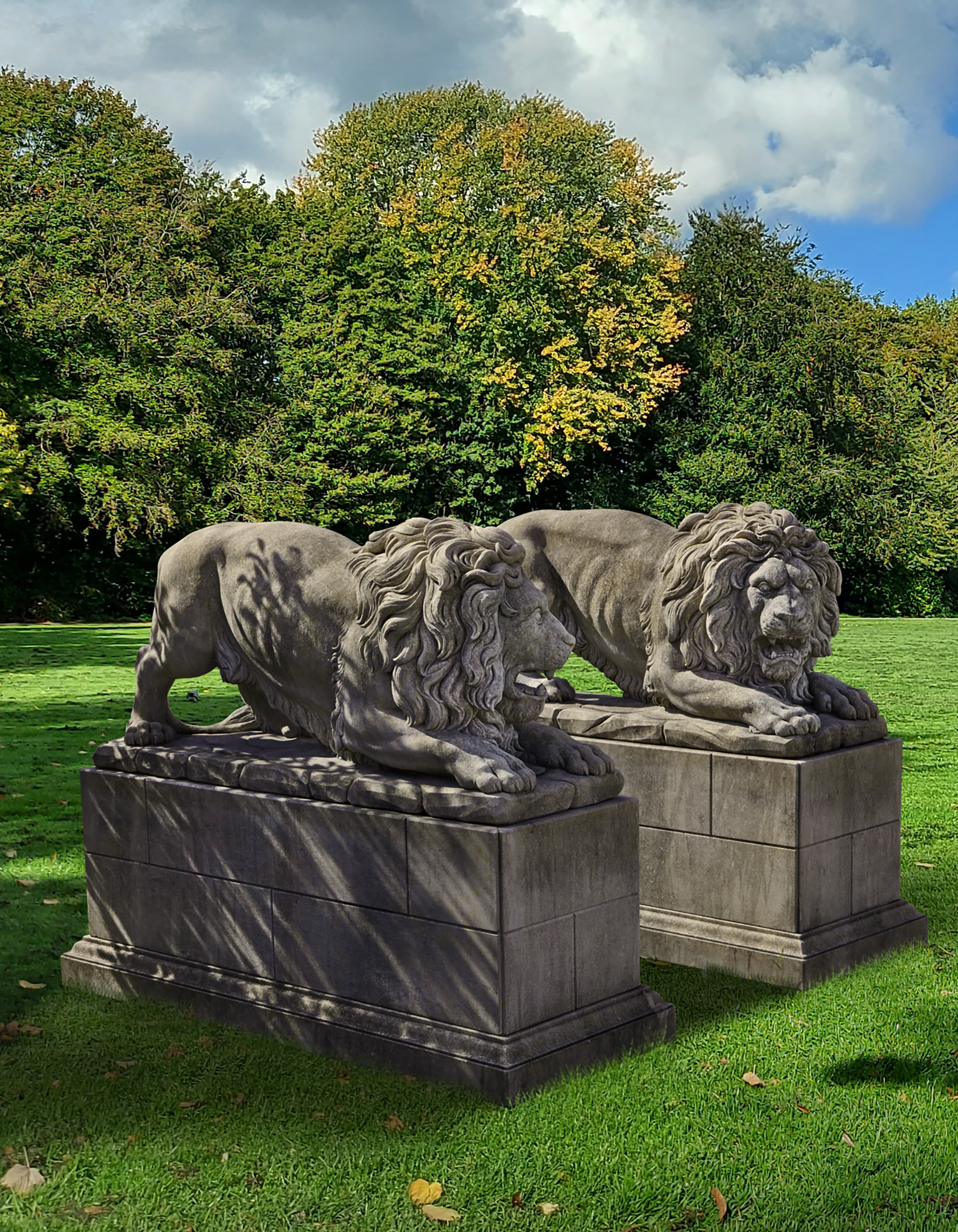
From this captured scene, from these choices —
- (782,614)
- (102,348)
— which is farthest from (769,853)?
(102,348)

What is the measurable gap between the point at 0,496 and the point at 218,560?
2097 centimetres

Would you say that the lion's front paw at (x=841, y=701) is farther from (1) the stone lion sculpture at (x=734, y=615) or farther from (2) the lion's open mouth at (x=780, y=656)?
(2) the lion's open mouth at (x=780, y=656)

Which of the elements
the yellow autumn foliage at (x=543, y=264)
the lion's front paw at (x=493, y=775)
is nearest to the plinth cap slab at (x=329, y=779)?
the lion's front paw at (x=493, y=775)

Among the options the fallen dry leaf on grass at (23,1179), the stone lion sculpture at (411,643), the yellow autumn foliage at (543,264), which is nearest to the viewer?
the fallen dry leaf on grass at (23,1179)

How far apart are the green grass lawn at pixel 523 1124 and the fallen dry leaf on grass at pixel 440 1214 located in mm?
34

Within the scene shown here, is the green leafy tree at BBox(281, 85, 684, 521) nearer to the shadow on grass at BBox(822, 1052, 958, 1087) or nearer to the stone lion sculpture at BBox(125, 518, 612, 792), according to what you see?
the stone lion sculpture at BBox(125, 518, 612, 792)

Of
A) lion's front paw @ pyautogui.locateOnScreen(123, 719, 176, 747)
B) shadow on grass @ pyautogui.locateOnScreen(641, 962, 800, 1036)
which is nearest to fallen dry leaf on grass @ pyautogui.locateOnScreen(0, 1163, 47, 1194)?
lion's front paw @ pyautogui.locateOnScreen(123, 719, 176, 747)

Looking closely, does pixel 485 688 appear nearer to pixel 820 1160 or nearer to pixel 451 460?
pixel 820 1160

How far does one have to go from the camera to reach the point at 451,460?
30.9m

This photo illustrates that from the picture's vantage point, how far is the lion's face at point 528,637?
527 cm

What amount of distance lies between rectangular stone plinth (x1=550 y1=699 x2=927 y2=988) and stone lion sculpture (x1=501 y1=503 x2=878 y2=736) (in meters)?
0.17

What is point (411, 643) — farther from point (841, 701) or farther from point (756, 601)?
point (841, 701)

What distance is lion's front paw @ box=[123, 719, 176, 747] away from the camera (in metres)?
6.18

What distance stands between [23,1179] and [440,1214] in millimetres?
1412
